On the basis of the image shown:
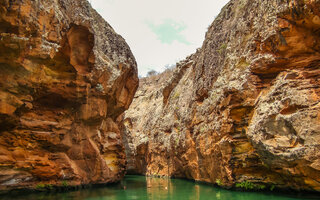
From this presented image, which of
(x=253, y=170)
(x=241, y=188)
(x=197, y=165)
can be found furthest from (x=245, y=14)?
(x=197, y=165)

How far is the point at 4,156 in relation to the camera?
8992 millimetres

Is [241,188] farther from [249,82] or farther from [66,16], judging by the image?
[66,16]

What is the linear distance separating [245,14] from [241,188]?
8.28 m

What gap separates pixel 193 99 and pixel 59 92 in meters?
8.54

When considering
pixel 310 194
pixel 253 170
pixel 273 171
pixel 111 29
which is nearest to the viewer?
pixel 310 194

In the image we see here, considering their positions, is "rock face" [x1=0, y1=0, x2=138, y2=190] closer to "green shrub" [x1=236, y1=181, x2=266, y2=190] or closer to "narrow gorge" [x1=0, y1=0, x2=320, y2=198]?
"narrow gorge" [x1=0, y1=0, x2=320, y2=198]

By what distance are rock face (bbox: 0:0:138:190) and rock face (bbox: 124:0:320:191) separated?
556 centimetres

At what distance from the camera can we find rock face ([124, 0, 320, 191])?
7566mm

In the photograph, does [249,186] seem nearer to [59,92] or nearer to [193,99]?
[193,99]

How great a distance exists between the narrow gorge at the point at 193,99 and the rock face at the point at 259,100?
0.04 metres

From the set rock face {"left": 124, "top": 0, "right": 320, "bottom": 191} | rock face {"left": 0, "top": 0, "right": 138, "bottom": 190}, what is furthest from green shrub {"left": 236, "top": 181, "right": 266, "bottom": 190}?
rock face {"left": 0, "top": 0, "right": 138, "bottom": 190}

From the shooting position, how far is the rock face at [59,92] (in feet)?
26.6

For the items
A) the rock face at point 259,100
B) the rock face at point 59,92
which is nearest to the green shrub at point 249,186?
the rock face at point 259,100

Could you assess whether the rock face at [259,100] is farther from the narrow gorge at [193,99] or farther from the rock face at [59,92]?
the rock face at [59,92]
